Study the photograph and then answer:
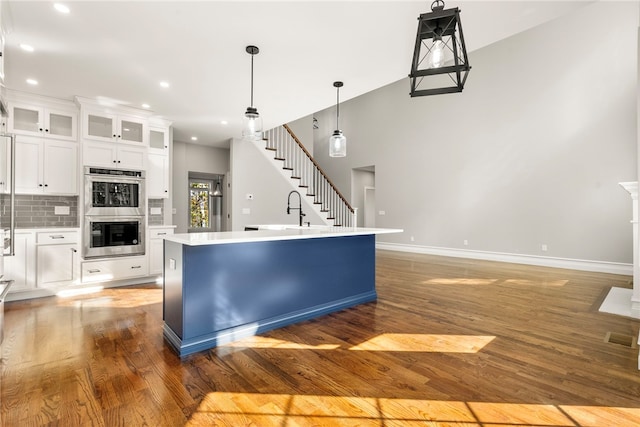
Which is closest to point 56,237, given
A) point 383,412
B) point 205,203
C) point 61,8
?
point 61,8

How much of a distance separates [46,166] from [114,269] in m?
1.62

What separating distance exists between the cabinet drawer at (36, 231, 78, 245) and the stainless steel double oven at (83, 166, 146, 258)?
0.13 meters

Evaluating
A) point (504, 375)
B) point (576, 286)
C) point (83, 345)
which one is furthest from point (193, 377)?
point (576, 286)

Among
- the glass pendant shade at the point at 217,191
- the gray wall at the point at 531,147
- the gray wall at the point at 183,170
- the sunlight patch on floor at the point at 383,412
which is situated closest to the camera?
the sunlight patch on floor at the point at 383,412

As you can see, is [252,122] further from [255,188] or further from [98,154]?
[255,188]

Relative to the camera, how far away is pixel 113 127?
470 cm


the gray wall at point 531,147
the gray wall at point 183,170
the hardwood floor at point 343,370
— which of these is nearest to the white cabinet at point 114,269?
the hardwood floor at point 343,370

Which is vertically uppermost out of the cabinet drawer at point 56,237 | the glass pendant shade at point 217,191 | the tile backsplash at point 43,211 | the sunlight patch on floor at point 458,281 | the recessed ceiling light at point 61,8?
the recessed ceiling light at point 61,8

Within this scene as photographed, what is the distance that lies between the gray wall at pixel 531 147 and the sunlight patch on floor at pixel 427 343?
9.82 ft

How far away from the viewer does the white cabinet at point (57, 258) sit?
406 centimetres

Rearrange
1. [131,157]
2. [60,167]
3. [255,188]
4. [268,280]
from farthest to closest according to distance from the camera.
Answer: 1. [255,188]
2. [131,157]
3. [60,167]
4. [268,280]

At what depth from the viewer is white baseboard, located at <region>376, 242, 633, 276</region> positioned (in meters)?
5.46

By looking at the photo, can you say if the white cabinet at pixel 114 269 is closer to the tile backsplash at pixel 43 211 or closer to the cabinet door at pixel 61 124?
the tile backsplash at pixel 43 211

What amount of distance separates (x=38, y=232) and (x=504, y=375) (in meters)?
5.19
